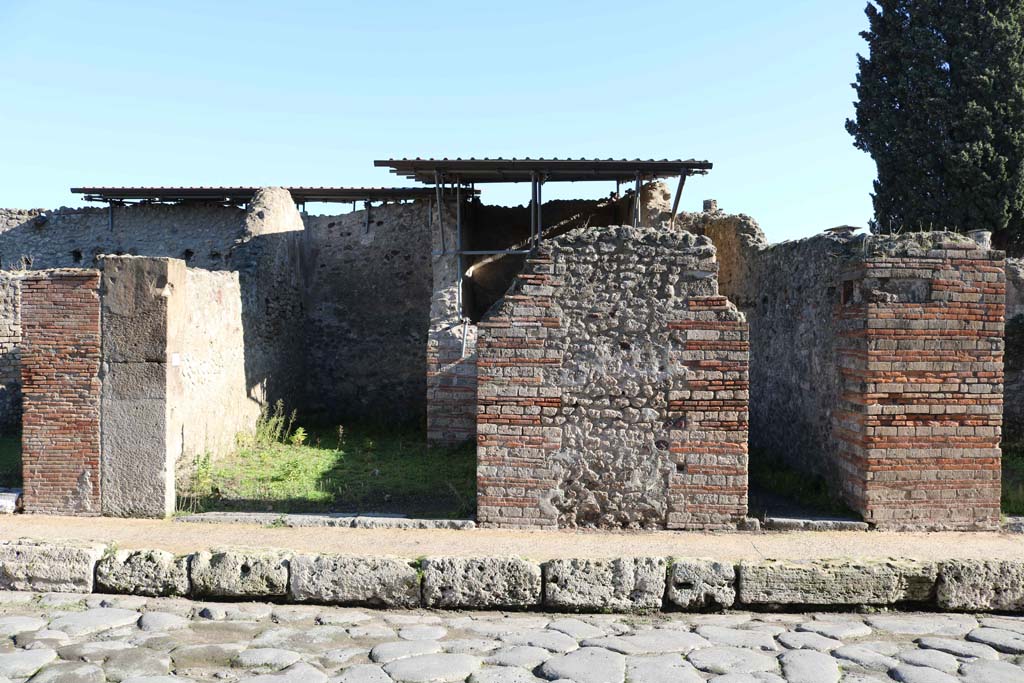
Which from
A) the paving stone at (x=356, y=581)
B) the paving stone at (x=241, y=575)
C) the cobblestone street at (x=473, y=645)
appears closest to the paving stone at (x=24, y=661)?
the cobblestone street at (x=473, y=645)

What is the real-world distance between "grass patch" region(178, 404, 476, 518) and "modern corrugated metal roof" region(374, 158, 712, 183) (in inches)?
148

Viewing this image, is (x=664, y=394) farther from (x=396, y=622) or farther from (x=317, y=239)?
(x=317, y=239)

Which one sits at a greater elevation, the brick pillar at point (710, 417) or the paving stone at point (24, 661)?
the brick pillar at point (710, 417)

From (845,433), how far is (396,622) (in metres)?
4.24

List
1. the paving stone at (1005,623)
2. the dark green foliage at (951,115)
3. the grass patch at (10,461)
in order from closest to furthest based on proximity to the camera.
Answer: the paving stone at (1005,623)
the grass patch at (10,461)
the dark green foliage at (951,115)

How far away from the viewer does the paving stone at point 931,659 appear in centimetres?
406

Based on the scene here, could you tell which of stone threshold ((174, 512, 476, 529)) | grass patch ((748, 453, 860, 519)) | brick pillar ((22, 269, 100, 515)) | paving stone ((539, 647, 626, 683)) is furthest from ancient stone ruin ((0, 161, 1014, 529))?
paving stone ((539, 647, 626, 683))

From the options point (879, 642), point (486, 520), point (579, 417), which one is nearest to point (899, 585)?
point (879, 642)

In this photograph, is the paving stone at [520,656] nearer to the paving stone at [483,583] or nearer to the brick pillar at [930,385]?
the paving stone at [483,583]

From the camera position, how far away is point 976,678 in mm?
3914

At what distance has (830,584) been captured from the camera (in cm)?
502

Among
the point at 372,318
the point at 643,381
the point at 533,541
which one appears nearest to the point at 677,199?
the point at 372,318

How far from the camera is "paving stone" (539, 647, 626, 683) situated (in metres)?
3.90

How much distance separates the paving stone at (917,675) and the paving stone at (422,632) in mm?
2443
